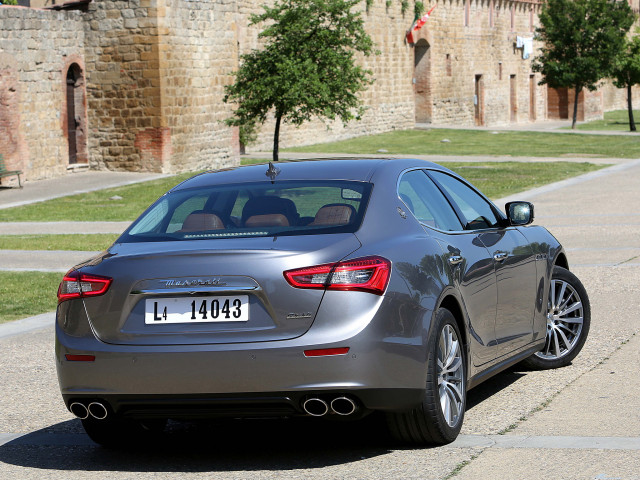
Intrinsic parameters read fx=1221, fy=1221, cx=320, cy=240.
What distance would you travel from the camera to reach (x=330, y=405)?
5383 millimetres

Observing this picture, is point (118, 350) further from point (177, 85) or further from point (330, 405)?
point (177, 85)

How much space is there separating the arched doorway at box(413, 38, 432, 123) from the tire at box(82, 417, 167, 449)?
160ft

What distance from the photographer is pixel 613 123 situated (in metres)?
65.2

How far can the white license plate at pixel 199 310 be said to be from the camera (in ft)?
17.6

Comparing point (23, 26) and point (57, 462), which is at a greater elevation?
point (23, 26)

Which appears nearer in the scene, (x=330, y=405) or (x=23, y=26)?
(x=330, y=405)

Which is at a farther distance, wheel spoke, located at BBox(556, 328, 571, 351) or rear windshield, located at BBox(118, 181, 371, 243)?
wheel spoke, located at BBox(556, 328, 571, 351)

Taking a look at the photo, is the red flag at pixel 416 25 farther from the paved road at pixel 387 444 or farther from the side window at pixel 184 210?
the side window at pixel 184 210

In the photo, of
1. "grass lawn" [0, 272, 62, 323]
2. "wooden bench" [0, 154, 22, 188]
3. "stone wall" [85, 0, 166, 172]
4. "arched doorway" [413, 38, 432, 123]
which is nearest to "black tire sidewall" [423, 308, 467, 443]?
"grass lawn" [0, 272, 62, 323]

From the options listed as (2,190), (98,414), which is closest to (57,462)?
(98,414)

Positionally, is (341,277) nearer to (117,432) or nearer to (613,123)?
(117,432)

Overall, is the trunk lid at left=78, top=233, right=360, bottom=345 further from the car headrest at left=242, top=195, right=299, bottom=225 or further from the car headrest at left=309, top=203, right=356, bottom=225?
the car headrest at left=242, top=195, right=299, bottom=225

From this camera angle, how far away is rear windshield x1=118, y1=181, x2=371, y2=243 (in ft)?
19.0

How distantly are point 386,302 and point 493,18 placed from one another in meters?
58.0
